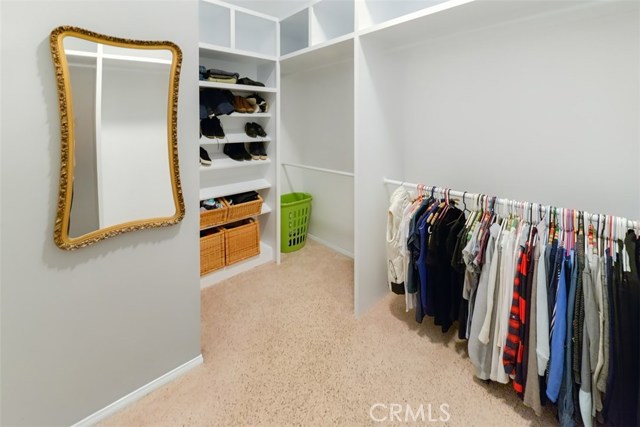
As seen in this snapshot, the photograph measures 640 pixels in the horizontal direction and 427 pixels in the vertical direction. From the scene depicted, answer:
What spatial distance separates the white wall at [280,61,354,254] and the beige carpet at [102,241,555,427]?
110 cm

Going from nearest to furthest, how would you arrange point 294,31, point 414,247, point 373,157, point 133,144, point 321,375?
1. point 133,144
2. point 321,375
3. point 414,247
4. point 373,157
5. point 294,31

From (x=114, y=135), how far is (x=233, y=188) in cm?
148

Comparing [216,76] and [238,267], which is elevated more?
[216,76]

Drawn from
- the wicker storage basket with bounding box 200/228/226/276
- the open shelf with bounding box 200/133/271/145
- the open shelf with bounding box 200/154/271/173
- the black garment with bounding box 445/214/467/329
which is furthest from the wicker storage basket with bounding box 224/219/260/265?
the black garment with bounding box 445/214/467/329

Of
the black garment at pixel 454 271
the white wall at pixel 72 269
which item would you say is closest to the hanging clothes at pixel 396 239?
the black garment at pixel 454 271

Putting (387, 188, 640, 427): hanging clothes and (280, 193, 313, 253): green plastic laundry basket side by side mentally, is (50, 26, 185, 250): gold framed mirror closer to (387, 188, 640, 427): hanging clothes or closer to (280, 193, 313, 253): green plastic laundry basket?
(387, 188, 640, 427): hanging clothes

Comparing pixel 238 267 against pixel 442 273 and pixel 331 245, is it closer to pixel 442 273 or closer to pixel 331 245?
pixel 331 245

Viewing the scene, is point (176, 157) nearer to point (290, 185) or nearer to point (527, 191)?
point (527, 191)

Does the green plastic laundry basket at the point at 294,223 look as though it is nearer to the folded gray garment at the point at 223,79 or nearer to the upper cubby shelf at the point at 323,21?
the folded gray garment at the point at 223,79

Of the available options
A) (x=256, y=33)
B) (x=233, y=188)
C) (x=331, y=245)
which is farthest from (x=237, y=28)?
(x=331, y=245)

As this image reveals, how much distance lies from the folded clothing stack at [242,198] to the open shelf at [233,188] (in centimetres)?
6

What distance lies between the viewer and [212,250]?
2.72 m

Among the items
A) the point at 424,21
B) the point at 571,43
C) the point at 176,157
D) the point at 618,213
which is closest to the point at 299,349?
the point at 176,157

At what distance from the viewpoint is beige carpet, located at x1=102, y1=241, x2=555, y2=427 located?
154cm
